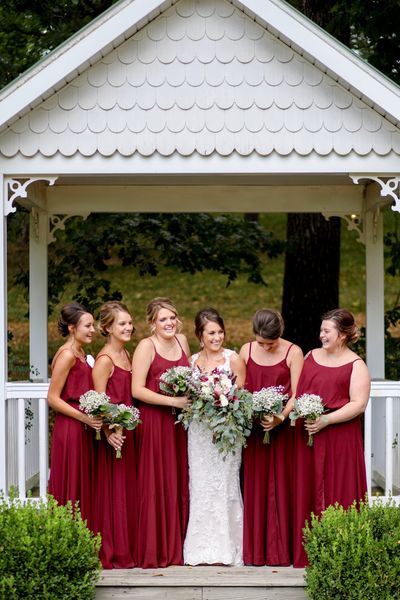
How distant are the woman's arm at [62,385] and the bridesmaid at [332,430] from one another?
163cm

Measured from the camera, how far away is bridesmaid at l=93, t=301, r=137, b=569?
742 cm

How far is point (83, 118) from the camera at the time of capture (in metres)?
7.81

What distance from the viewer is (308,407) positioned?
7027 millimetres

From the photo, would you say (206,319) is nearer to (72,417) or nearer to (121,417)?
(121,417)

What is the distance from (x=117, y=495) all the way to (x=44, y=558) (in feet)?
4.17

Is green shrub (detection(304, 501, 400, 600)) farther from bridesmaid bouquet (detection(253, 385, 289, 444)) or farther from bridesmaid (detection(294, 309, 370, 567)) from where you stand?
bridesmaid bouquet (detection(253, 385, 289, 444))

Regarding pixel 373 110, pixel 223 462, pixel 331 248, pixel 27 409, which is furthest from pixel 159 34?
pixel 331 248

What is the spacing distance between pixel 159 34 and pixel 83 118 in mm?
875

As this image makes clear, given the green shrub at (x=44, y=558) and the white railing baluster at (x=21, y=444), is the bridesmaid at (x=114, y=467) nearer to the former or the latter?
the white railing baluster at (x=21, y=444)

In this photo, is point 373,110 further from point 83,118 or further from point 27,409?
point 27,409

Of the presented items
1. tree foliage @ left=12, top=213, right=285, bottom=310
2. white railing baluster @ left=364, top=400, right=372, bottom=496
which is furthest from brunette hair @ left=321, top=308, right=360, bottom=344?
tree foliage @ left=12, top=213, right=285, bottom=310

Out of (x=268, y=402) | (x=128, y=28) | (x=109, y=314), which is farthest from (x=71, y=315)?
(x=128, y=28)

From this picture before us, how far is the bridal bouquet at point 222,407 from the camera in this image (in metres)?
7.10

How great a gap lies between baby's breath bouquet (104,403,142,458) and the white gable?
6.56ft
